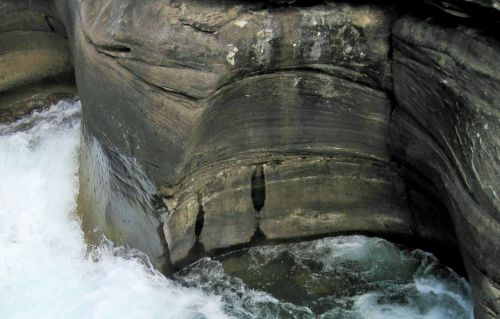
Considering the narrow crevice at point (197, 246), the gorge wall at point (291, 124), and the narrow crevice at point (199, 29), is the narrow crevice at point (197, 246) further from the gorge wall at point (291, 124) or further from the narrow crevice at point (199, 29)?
the narrow crevice at point (199, 29)

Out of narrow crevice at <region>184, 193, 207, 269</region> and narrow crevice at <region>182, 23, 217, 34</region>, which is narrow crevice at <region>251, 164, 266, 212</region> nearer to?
narrow crevice at <region>184, 193, 207, 269</region>

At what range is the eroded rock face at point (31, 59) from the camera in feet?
21.3

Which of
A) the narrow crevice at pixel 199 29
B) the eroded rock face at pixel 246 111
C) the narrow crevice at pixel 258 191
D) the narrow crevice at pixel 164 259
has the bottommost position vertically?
the narrow crevice at pixel 164 259

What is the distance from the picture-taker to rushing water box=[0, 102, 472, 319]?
4355 mm

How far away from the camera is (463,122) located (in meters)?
3.46

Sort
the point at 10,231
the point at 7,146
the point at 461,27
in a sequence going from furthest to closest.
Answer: the point at 7,146
the point at 10,231
the point at 461,27

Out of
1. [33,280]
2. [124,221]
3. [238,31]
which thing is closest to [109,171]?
[124,221]

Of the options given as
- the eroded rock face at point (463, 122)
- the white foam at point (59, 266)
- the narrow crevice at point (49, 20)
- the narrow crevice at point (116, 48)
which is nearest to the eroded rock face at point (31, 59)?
the narrow crevice at point (49, 20)

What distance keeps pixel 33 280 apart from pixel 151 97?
1.87m

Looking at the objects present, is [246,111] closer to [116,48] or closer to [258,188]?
[258,188]

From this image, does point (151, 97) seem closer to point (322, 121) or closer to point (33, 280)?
point (322, 121)

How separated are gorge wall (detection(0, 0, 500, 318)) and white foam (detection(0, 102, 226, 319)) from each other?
0.72 feet

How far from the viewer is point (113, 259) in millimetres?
4684

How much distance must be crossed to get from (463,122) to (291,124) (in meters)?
1.31
